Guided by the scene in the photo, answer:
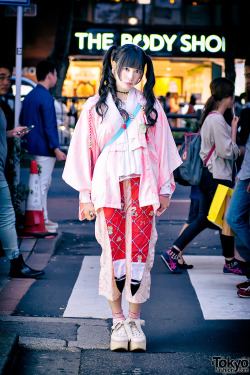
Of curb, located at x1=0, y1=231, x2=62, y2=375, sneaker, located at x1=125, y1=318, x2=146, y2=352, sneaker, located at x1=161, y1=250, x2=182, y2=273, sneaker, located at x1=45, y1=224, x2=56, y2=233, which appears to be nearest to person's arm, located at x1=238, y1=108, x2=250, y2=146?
sneaker, located at x1=161, y1=250, x2=182, y2=273

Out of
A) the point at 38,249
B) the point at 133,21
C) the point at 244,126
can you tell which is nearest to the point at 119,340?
the point at 244,126

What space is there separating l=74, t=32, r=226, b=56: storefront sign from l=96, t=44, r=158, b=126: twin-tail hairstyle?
19.1 m

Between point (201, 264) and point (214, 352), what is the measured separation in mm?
2797

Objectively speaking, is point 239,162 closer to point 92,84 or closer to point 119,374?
point 119,374

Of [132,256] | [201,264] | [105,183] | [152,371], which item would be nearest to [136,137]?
[105,183]

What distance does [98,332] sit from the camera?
458 centimetres

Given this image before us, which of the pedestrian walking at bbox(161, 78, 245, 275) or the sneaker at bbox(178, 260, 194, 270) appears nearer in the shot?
the pedestrian walking at bbox(161, 78, 245, 275)

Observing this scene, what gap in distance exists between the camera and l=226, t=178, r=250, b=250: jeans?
5820mm

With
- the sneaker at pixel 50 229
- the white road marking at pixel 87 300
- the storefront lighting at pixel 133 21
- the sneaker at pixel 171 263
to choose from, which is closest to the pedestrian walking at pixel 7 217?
the white road marking at pixel 87 300

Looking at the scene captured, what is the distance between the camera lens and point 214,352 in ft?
14.1

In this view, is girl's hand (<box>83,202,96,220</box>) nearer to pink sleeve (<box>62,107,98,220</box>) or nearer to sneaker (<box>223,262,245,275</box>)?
pink sleeve (<box>62,107,98,220</box>)

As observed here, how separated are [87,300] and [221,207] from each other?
5.19 feet

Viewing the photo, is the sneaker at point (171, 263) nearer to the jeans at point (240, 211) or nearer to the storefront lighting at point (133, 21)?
the jeans at point (240, 211)

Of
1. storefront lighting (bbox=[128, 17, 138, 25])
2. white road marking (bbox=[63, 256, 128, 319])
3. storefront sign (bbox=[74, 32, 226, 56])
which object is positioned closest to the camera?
white road marking (bbox=[63, 256, 128, 319])
